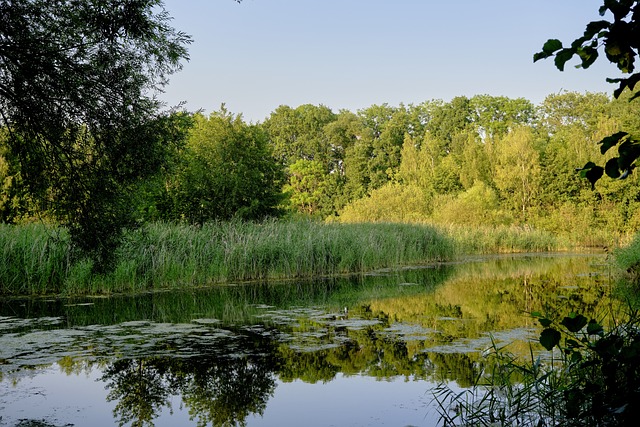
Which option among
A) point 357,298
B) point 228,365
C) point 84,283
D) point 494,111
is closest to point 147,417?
point 228,365

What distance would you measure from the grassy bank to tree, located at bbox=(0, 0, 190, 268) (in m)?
1.21

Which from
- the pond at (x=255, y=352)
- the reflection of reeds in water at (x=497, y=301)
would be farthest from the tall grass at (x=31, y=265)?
the reflection of reeds in water at (x=497, y=301)

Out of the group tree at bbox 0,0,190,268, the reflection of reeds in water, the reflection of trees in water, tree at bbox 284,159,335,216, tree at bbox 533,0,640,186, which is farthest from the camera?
tree at bbox 284,159,335,216

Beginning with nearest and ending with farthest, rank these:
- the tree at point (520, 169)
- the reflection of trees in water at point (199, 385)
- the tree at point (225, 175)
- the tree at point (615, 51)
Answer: the tree at point (615, 51)
the reflection of trees in water at point (199, 385)
the tree at point (225, 175)
the tree at point (520, 169)

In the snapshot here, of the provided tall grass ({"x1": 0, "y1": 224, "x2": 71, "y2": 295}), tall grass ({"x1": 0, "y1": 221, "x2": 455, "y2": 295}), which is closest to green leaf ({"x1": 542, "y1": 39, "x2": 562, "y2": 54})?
tall grass ({"x1": 0, "y1": 221, "x2": 455, "y2": 295})

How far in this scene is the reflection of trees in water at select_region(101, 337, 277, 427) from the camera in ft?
17.2

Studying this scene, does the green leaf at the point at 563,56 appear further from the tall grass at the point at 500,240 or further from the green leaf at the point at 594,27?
the tall grass at the point at 500,240

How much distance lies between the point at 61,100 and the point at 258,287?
8.32 metres

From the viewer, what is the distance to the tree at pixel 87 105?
6.73 meters

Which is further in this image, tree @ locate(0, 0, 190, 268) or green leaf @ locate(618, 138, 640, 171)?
tree @ locate(0, 0, 190, 268)

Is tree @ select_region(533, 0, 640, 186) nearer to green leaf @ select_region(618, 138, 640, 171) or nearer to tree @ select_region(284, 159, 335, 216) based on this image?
green leaf @ select_region(618, 138, 640, 171)

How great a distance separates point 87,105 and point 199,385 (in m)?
3.55

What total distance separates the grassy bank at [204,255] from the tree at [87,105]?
121cm

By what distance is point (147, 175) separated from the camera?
7.60m
